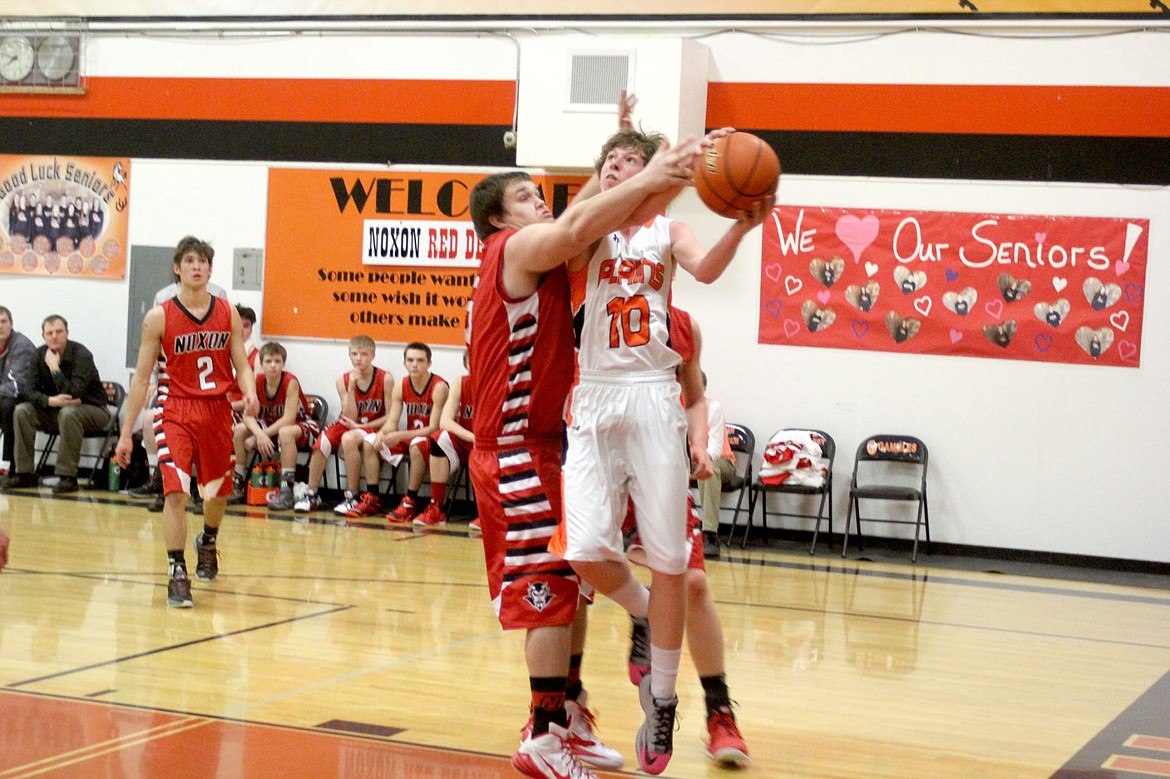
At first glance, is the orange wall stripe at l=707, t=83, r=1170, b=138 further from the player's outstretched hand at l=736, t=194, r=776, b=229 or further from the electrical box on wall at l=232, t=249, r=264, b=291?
the player's outstretched hand at l=736, t=194, r=776, b=229

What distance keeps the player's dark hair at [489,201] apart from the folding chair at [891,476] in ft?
19.1

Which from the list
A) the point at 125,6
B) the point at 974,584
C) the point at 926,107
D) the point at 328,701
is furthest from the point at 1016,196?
the point at 125,6

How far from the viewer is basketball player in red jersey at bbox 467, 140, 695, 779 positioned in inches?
134

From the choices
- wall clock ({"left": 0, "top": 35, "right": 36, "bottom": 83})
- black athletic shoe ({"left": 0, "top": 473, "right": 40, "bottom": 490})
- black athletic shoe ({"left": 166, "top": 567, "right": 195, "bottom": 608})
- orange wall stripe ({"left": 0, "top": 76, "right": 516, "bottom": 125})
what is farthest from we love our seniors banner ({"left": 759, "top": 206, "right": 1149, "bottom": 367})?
wall clock ({"left": 0, "top": 35, "right": 36, "bottom": 83})

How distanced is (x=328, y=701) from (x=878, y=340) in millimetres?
6086

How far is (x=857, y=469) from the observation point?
942 centimetres

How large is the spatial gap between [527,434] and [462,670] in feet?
5.92

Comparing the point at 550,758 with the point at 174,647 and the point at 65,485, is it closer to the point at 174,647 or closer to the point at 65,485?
the point at 174,647

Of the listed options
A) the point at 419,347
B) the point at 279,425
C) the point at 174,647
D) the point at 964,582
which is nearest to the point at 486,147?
the point at 419,347

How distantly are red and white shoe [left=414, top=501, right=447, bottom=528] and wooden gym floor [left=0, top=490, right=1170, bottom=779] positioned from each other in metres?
1.21

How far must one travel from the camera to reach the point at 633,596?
376 cm

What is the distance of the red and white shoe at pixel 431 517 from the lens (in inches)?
379

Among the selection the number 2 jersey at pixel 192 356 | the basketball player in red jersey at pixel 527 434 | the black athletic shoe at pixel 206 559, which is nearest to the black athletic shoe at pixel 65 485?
the black athletic shoe at pixel 206 559

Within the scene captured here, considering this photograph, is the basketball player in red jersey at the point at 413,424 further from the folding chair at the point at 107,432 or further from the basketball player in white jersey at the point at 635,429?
the basketball player in white jersey at the point at 635,429
